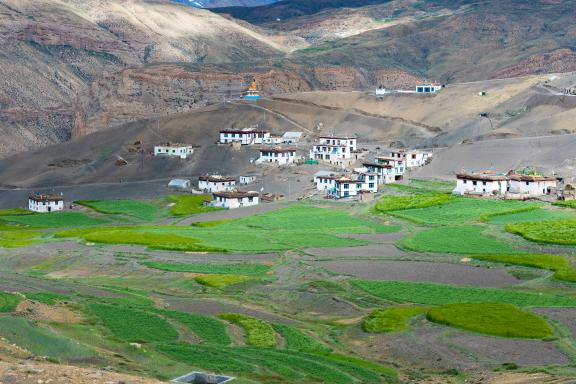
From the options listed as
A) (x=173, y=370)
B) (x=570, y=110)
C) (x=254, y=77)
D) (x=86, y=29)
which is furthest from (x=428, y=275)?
(x=86, y=29)

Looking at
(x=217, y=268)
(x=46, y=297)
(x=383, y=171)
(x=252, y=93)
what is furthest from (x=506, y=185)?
(x=252, y=93)

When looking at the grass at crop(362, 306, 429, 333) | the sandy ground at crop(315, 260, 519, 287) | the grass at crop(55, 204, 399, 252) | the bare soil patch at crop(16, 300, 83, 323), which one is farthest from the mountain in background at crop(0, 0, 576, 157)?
the grass at crop(362, 306, 429, 333)

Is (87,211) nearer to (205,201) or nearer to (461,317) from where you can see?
(205,201)

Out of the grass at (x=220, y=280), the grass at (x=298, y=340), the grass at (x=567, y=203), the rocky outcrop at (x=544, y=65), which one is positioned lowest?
the grass at (x=298, y=340)

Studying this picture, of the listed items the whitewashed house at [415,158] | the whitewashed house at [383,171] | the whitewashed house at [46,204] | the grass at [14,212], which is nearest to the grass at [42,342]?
the grass at [14,212]

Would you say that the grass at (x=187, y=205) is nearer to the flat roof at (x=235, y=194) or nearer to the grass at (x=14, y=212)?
the flat roof at (x=235, y=194)

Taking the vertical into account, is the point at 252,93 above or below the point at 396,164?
above

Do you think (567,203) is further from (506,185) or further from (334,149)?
(334,149)
